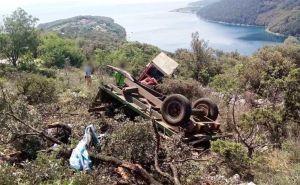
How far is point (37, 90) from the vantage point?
37.7 feet

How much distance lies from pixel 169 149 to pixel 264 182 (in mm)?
1630

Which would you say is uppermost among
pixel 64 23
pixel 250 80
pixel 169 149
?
pixel 169 149

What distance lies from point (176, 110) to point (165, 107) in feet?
0.89

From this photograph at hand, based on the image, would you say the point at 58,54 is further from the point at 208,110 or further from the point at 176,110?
the point at 176,110

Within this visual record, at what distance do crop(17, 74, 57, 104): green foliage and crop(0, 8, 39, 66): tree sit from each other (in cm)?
2971

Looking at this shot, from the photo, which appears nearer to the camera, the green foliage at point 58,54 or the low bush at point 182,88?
the low bush at point 182,88

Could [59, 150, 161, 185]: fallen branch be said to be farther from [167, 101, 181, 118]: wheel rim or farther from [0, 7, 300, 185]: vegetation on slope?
[167, 101, 181, 118]: wheel rim

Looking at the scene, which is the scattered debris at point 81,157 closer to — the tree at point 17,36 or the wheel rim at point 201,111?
the wheel rim at point 201,111

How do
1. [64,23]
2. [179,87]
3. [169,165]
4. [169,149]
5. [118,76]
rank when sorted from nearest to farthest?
[169,165] → [169,149] → [118,76] → [179,87] → [64,23]

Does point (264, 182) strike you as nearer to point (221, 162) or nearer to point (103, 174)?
point (221, 162)

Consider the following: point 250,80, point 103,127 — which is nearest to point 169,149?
point 103,127

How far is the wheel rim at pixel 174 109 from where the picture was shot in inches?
322

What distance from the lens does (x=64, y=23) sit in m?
183

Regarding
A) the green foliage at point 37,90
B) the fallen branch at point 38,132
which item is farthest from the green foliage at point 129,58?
the fallen branch at point 38,132
